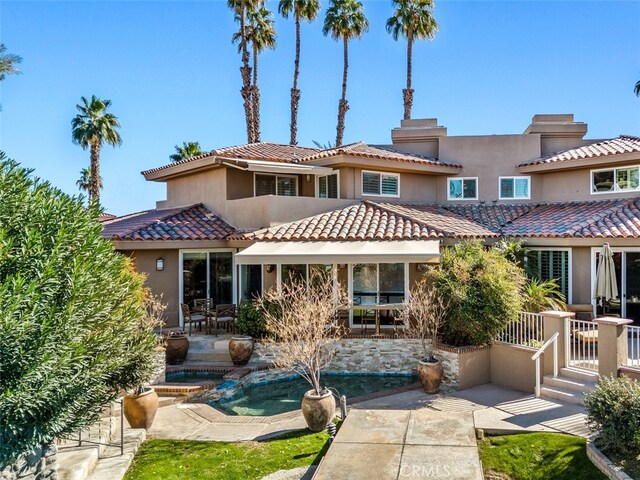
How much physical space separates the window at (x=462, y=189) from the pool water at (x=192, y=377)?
26529 mm

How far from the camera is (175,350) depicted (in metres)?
29.4

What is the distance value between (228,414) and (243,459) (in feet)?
19.2

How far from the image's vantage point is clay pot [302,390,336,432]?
19516 mm

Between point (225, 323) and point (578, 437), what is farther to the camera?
point (225, 323)

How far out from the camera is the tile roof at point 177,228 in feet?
111

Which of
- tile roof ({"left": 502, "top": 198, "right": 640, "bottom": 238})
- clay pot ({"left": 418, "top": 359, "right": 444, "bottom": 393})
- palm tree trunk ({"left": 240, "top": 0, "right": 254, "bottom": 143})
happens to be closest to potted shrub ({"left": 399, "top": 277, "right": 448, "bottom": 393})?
clay pot ({"left": 418, "top": 359, "right": 444, "bottom": 393})

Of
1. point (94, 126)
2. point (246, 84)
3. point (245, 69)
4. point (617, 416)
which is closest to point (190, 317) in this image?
point (617, 416)

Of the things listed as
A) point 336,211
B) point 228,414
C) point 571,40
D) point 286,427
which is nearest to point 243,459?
point 286,427

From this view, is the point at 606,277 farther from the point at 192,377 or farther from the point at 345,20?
the point at 345,20

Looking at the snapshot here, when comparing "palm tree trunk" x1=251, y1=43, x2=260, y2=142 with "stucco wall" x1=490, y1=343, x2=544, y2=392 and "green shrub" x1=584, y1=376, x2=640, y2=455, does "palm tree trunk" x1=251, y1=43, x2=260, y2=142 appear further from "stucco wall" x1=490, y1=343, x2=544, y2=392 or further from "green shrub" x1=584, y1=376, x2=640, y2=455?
"green shrub" x1=584, y1=376, x2=640, y2=455

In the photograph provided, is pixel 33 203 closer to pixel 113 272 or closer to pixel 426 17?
pixel 113 272

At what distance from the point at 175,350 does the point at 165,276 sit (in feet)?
22.8

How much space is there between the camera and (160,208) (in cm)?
4866

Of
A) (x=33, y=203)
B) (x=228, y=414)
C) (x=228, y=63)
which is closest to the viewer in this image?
(x=33, y=203)
